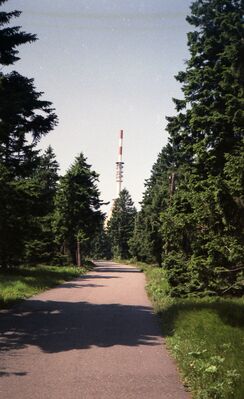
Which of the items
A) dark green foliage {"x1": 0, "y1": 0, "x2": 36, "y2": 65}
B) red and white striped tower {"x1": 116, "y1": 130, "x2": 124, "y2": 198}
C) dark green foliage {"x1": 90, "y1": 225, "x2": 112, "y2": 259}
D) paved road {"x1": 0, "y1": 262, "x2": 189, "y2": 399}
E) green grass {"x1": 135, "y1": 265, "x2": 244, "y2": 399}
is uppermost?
red and white striped tower {"x1": 116, "y1": 130, "x2": 124, "y2": 198}

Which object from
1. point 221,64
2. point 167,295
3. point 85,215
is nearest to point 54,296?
point 167,295

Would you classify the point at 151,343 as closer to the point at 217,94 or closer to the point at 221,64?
the point at 217,94

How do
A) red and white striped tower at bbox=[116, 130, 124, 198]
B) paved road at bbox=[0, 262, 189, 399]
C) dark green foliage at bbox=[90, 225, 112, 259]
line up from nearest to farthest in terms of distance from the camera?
paved road at bbox=[0, 262, 189, 399] → red and white striped tower at bbox=[116, 130, 124, 198] → dark green foliage at bbox=[90, 225, 112, 259]

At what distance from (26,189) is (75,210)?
90.8 feet

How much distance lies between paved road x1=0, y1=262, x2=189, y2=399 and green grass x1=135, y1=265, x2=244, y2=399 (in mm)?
317

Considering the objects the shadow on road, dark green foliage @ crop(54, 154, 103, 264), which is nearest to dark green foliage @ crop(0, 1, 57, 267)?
the shadow on road

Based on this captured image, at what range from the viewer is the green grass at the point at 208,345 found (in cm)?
664

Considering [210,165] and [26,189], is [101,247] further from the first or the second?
[210,165]

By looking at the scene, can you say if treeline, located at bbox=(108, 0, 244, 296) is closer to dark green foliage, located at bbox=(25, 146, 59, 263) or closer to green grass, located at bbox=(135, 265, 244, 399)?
green grass, located at bbox=(135, 265, 244, 399)

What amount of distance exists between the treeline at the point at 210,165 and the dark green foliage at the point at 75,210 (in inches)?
1104

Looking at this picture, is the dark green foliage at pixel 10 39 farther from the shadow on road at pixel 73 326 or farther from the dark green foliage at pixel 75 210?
the dark green foliage at pixel 75 210

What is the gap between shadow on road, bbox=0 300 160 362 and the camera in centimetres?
1016

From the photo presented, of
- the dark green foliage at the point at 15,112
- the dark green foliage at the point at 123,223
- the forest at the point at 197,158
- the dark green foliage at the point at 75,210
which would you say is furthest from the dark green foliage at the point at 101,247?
the dark green foliage at the point at 15,112

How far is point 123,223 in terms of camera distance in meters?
101
